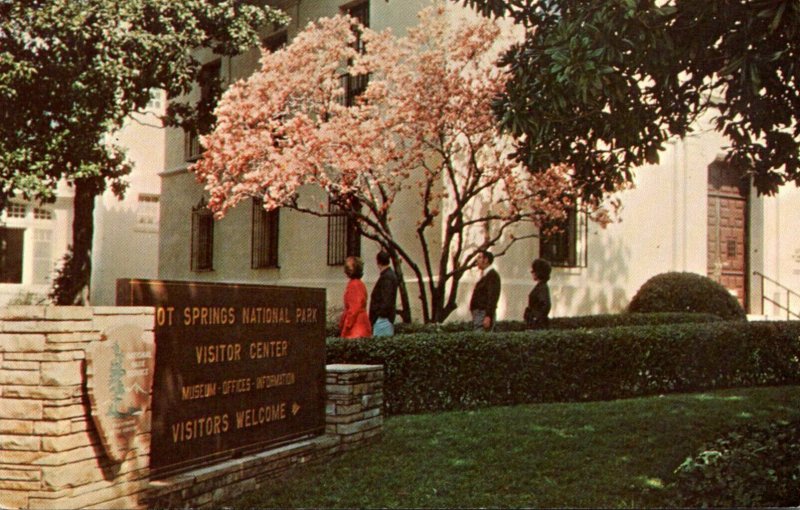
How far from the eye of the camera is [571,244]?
58.6 ft

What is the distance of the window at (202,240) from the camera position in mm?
22953

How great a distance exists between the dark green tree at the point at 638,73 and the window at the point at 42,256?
2355cm

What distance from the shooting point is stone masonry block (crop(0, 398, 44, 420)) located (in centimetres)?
442

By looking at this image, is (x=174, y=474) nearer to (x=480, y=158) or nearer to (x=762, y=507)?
(x=762, y=507)

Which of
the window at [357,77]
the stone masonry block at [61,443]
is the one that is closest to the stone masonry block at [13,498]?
the stone masonry block at [61,443]

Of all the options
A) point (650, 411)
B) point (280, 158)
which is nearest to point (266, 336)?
point (650, 411)

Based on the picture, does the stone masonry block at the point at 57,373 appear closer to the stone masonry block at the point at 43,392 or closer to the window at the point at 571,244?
the stone masonry block at the point at 43,392

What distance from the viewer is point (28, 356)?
446 centimetres

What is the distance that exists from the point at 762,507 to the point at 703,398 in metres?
4.99

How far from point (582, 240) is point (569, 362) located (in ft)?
25.8

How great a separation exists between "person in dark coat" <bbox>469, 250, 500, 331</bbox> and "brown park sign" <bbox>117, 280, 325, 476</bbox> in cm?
484

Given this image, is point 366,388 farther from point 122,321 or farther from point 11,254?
point 11,254

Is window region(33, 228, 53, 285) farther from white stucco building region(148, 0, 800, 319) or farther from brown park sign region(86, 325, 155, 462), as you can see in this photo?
brown park sign region(86, 325, 155, 462)

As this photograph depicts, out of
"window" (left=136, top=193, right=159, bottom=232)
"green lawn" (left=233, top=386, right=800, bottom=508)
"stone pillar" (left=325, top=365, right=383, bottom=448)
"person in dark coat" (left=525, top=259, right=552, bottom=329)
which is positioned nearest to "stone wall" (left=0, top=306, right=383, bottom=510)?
"green lawn" (left=233, top=386, right=800, bottom=508)
